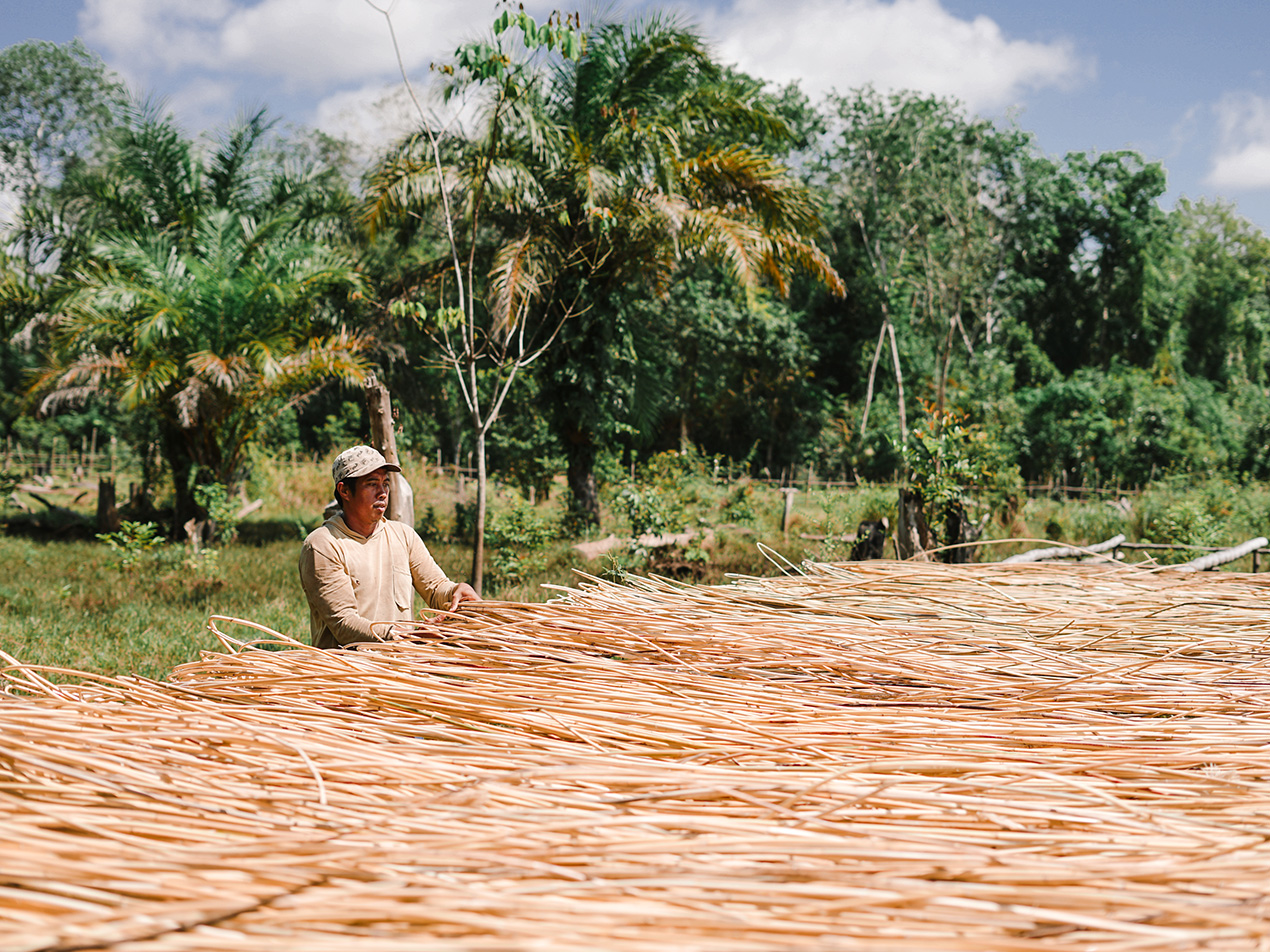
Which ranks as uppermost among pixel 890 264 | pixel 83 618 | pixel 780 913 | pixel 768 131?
pixel 890 264

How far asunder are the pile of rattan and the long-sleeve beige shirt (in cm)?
62

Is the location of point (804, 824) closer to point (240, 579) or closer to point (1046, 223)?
point (240, 579)

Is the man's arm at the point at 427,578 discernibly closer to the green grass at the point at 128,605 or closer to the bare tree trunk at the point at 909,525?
the green grass at the point at 128,605

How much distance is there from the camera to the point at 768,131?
32.4ft

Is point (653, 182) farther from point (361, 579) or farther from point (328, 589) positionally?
point (328, 589)

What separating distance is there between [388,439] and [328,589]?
1.81 meters

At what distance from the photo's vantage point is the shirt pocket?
10.1 feet

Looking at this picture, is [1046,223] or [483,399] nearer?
[483,399]

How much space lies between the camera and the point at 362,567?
2943 millimetres

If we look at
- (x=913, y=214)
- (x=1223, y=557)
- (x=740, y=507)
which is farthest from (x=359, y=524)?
(x=913, y=214)

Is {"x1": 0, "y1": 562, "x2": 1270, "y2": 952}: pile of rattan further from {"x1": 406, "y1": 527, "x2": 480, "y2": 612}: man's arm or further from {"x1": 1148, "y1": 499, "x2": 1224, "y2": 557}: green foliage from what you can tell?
{"x1": 1148, "y1": 499, "x2": 1224, "y2": 557}: green foliage

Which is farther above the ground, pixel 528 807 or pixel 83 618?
pixel 528 807

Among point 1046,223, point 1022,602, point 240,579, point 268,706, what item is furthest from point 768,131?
point 1046,223

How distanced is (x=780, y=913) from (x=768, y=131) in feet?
32.9
